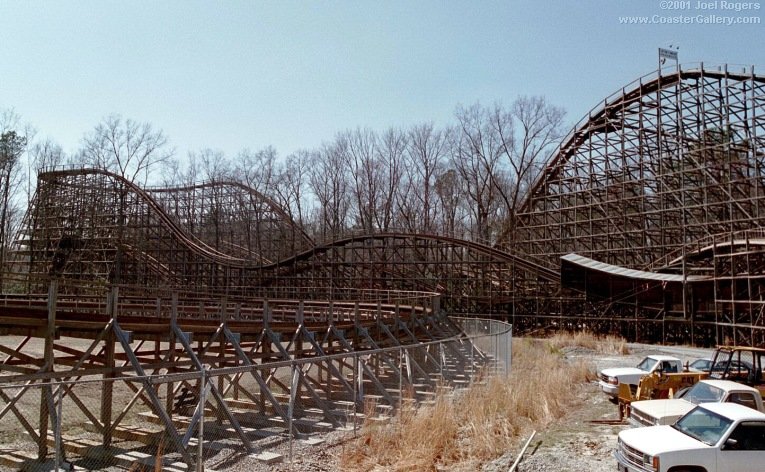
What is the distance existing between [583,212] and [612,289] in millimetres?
9842

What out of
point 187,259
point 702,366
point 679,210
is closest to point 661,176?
point 679,210

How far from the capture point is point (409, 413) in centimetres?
1105

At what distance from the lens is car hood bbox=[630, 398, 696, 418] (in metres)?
10.1

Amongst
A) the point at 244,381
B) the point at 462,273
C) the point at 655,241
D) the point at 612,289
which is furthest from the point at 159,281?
the point at 655,241

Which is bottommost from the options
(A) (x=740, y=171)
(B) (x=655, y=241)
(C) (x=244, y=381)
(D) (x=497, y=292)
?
(C) (x=244, y=381)

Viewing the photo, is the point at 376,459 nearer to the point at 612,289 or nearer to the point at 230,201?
the point at 612,289

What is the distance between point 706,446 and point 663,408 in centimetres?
266

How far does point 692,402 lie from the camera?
35.4 feet

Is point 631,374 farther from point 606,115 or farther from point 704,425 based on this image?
point 606,115

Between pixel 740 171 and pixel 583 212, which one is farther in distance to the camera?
pixel 583 212

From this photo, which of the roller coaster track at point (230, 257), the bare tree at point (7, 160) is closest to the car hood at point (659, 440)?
the roller coaster track at point (230, 257)

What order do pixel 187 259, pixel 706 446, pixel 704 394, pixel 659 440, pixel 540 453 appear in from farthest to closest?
pixel 187 259
pixel 704 394
pixel 540 453
pixel 659 440
pixel 706 446

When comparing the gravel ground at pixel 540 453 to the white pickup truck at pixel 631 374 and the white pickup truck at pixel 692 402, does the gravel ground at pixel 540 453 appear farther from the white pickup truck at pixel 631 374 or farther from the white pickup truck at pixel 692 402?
the white pickup truck at pixel 631 374

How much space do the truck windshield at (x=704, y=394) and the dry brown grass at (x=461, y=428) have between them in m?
2.67
